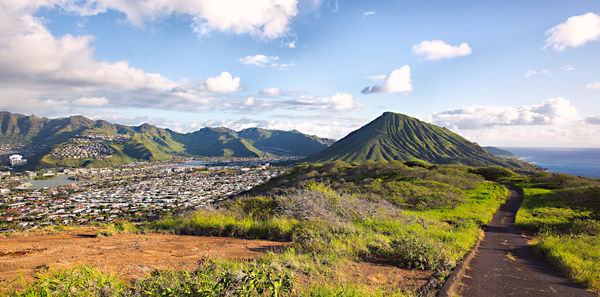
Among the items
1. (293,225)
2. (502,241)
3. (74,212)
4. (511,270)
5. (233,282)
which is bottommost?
(74,212)

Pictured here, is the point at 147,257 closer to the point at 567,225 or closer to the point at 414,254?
the point at 414,254

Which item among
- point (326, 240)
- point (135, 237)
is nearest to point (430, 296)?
point (326, 240)

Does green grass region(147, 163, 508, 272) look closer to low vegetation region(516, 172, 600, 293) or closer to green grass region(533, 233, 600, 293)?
green grass region(533, 233, 600, 293)

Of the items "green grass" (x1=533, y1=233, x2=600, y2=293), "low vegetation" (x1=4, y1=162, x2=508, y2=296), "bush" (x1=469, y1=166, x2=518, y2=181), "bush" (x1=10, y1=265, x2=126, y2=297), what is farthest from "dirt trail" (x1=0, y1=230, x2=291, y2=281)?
"bush" (x1=469, y1=166, x2=518, y2=181)

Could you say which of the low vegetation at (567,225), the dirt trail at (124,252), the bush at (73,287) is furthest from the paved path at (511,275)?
the bush at (73,287)

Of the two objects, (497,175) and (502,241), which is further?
(497,175)

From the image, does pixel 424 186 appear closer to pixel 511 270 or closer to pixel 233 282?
pixel 511 270
